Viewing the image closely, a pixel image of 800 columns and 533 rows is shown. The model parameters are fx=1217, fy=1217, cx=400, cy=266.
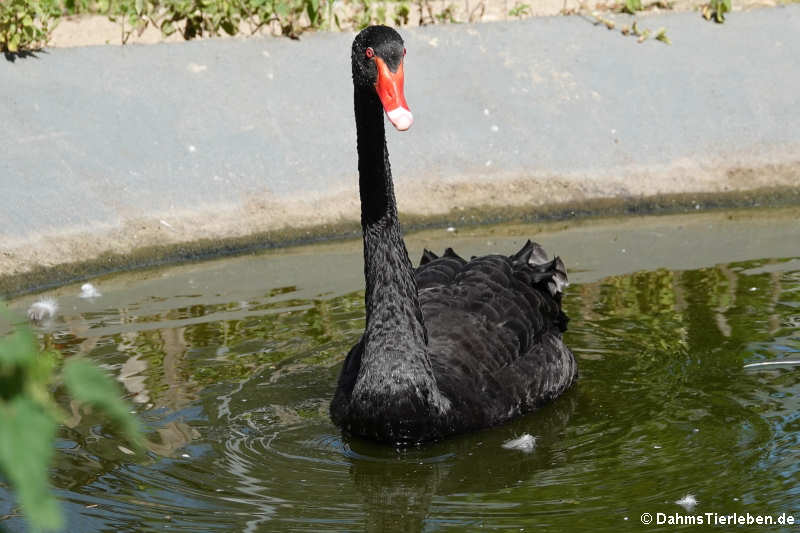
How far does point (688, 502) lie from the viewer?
13.6ft

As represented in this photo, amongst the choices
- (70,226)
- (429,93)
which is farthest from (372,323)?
(429,93)

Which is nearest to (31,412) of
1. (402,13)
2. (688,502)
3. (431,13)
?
(688,502)

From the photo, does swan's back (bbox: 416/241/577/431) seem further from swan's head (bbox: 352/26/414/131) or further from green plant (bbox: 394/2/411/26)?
green plant (bbox: 394/2/411/26)

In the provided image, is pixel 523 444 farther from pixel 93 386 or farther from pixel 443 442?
pixel 93 386

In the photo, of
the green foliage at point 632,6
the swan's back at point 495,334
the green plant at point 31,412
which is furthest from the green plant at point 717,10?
the green plant at point 31,412

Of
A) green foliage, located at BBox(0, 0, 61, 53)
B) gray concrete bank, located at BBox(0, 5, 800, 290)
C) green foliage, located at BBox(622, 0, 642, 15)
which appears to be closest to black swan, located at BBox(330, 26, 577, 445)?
gray concrete bank, located at BBox(0, 5, 800, 290)

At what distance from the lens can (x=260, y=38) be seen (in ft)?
34.3

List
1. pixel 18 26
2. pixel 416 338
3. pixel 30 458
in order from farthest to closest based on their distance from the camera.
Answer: pixel 18 26
pixel 416 338
pixel 30 458

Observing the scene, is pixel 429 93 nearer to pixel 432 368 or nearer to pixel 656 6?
pixel 656 6

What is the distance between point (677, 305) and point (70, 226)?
4315 mm

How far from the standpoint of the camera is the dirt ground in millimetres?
11211

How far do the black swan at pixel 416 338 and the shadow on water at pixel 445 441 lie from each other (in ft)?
0.44

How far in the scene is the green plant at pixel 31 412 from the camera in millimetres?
1316

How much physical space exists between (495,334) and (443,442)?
692mm
